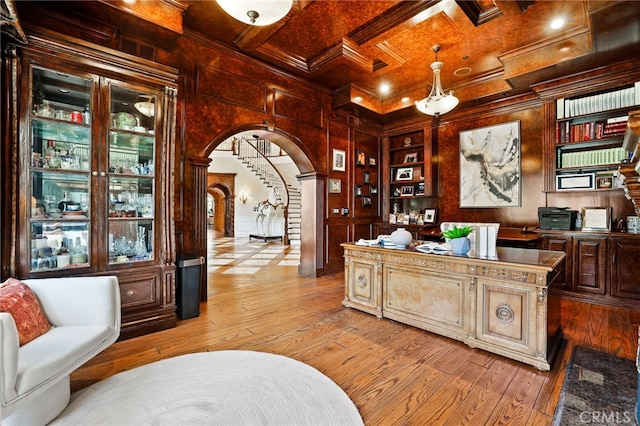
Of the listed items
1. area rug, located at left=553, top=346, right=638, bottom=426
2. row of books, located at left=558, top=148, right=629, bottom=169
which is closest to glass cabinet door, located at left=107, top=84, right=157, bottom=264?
area rug, located at left=553, top=346, right=638, bottom=426

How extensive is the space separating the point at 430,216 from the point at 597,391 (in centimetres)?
411

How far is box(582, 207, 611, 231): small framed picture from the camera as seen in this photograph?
3.89 m

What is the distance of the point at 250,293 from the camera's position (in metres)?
4.16

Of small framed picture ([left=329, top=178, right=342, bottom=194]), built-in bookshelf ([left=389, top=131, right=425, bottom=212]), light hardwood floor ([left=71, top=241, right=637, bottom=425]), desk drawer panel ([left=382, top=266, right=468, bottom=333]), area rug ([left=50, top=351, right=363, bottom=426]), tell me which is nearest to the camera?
area rug ([left=50, top=351, right=363, bottom=426])

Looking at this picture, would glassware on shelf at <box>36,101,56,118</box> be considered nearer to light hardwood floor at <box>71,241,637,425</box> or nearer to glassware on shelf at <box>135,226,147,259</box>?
glassware on shelf at <box>135,226,147,259</box>

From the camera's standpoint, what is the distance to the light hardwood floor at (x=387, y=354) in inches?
70.0

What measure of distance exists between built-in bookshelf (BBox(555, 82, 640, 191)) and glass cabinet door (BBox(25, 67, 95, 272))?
19.5 ft

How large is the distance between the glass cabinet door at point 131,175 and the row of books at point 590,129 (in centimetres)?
547

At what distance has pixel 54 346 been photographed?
1594 mm

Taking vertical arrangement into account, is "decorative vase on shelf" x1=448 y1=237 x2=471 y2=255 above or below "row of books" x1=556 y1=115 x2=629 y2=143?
below

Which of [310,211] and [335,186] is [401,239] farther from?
[335,186]

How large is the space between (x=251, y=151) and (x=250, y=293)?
10.3 m

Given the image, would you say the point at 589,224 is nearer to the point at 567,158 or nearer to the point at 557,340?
the point at 567,158

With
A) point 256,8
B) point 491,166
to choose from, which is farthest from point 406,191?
point 256,8
